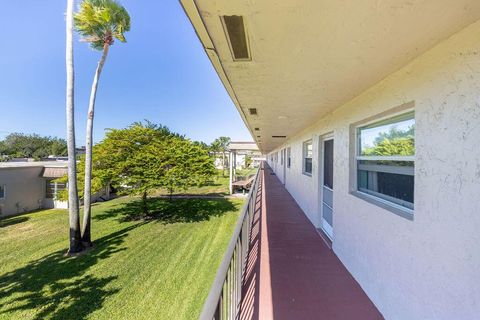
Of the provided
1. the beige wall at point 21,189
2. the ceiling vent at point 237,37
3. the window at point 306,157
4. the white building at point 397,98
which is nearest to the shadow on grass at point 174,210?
the beige wall at point 21,189

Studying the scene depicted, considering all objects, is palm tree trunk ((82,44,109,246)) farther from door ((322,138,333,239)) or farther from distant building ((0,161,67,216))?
door ((322,138,333,239))

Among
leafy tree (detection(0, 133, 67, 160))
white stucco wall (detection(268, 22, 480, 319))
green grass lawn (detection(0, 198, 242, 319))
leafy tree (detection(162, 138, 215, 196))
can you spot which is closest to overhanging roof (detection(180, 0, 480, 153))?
white stucco wall (detection(268, 22, 480, 319))

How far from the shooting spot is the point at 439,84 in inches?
61.6

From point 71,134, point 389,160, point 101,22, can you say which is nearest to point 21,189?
point 71,134

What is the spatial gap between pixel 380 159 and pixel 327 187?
84.3 inches

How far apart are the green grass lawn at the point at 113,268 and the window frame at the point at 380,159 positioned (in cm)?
399

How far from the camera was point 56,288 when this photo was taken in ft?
19.3

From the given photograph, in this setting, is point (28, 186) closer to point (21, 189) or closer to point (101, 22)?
point (21, 189)

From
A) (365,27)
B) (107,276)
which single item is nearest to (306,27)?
(365,27)

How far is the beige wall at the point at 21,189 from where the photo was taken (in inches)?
508

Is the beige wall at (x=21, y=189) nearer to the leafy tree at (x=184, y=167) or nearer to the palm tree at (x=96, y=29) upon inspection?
the palm tree at (x=96, y=29)

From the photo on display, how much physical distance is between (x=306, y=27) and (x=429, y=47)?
0.94m

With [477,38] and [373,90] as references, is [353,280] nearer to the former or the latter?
[373,90]

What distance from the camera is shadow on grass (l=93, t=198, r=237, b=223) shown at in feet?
41.9
